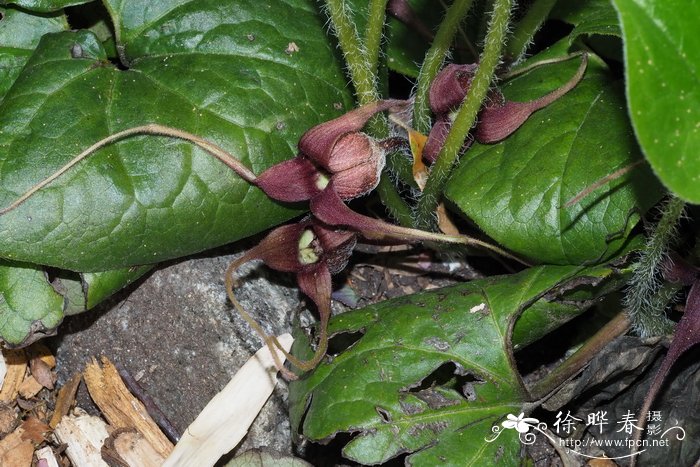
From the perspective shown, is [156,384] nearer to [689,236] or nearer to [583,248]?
[583,248]

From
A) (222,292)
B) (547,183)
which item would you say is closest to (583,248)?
(547,183)

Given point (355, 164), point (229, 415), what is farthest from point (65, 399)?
point (355, 164)

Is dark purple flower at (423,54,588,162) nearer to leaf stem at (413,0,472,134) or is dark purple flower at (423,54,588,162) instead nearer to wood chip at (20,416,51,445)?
leaf stem at (413,0,472,134)

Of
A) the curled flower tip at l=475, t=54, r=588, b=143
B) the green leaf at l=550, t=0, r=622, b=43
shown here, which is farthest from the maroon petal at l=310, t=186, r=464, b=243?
the green leaf at l=550, t=0, r=622, b=43

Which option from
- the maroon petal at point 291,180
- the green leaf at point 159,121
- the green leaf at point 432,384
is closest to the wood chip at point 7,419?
the green leaf at point 159,121

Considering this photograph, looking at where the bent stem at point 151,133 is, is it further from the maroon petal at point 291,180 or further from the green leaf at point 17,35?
the green leaf at point 17,35

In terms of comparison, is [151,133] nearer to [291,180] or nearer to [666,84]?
[291,180]
